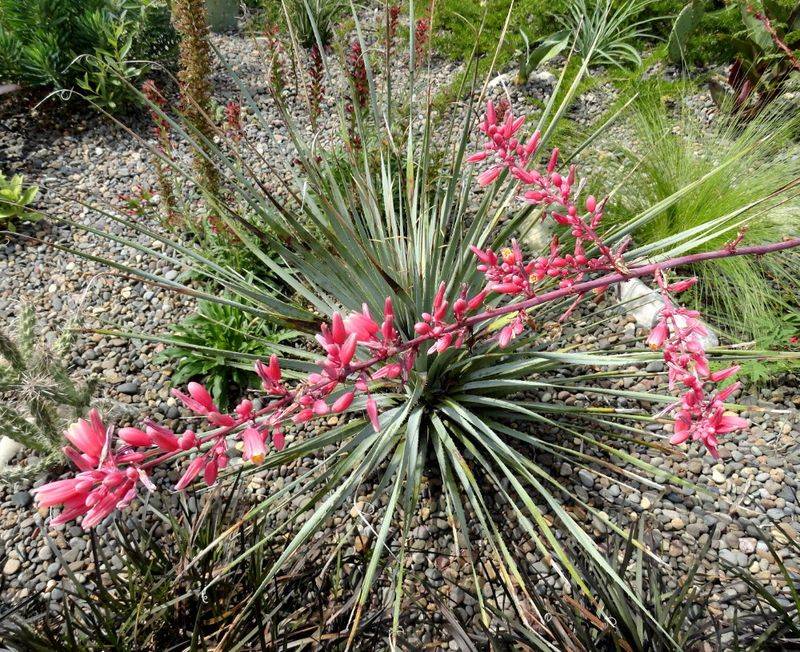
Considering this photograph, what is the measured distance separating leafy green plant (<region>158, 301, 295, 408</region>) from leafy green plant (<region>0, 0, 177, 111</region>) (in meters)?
1.98

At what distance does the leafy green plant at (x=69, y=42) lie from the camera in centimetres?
354

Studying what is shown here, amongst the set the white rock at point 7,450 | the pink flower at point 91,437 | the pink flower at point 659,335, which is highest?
the pink flower at point 659,335

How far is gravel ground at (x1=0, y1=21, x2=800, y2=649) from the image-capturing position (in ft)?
5.95

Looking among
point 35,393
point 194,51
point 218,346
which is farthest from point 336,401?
point 194,51

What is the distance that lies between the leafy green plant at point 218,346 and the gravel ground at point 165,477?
162mm

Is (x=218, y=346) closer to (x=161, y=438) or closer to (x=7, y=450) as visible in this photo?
(x=7, y=450)

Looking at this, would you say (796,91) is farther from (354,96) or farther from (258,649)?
(258,649)

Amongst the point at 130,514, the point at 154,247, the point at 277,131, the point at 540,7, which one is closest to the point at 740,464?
the point at 130,514

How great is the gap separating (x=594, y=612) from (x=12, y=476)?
6.43 feet

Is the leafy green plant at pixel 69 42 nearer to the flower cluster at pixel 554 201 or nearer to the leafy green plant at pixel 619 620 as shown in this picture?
the flower cluster at pixel 554 201

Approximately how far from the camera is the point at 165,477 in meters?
2.09

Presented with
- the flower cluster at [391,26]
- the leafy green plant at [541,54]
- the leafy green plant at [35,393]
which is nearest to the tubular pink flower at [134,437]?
the leafy green plant at [35,393]

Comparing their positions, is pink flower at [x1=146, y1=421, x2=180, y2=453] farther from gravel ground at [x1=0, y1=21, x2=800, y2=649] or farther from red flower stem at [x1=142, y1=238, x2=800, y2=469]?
gravel ground at [x1=0, y1=21, x2=800, y2=649]

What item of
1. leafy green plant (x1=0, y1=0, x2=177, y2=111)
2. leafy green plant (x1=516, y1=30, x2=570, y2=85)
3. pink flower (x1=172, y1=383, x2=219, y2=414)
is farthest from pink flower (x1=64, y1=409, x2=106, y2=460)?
leafy green plant (x1=516, y1=30, x2=570, y2=85)
